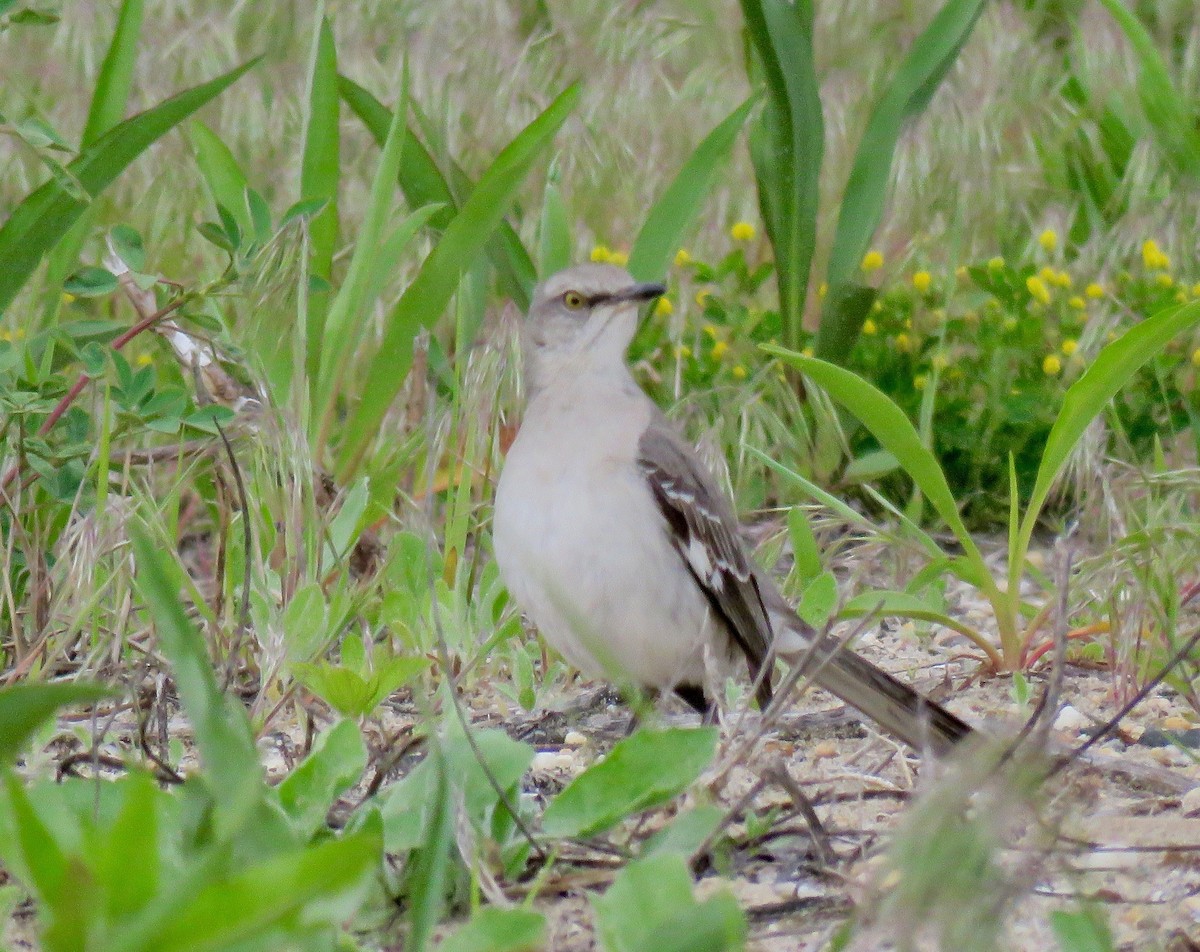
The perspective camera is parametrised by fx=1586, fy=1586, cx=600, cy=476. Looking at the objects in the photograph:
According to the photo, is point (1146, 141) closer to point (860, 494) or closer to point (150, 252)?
point (860, 494)

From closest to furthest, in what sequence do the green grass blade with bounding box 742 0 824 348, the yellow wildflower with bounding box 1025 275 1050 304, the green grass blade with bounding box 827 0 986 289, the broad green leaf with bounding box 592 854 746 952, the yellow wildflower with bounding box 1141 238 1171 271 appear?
the broad green leaf with bounding box 592 854 746 952 < the green grass blade with bounding box 742 0 824 348 < the green grass blade with bounding box 827 0 986 289 < the yellow wildflower with bounding box 1025 275 1050 304 < the yellow wildflower with bounding box 1141 238 1171 271

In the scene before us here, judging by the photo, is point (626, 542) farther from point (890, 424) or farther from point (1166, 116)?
point (1166, 116)

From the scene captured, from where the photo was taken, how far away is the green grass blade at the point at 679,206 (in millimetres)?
5234

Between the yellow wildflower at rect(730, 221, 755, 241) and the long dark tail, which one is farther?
the yellow wildflower at rect(730, 221, 755, 241)

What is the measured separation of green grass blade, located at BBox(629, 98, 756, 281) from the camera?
5234 mm

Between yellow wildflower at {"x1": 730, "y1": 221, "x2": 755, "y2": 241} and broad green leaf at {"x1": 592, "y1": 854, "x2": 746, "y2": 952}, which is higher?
yellow wildflower at {"x1": 730, "y1": 221, "x2": 755, "y2": 241}

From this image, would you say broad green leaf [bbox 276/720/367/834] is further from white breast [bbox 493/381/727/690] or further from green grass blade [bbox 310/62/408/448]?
green grass blade [bbox 310/62/408/448]

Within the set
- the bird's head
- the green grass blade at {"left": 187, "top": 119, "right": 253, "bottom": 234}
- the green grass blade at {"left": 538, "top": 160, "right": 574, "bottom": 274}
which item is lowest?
the bird's head

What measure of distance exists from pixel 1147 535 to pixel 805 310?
263cm

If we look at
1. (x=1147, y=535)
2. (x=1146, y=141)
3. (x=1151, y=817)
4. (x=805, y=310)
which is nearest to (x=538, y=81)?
(x=805, y=310)

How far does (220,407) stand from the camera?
3885 millimetres

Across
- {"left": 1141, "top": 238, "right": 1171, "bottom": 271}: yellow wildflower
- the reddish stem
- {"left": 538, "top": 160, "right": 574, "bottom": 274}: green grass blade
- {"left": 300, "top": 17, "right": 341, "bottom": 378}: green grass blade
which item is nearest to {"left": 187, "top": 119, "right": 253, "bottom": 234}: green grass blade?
{"left": 300, "top": 17, "right": 341, "bottom": 378}: green grass blade

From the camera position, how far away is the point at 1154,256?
20.3 feet

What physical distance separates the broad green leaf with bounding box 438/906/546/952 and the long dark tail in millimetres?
1466
